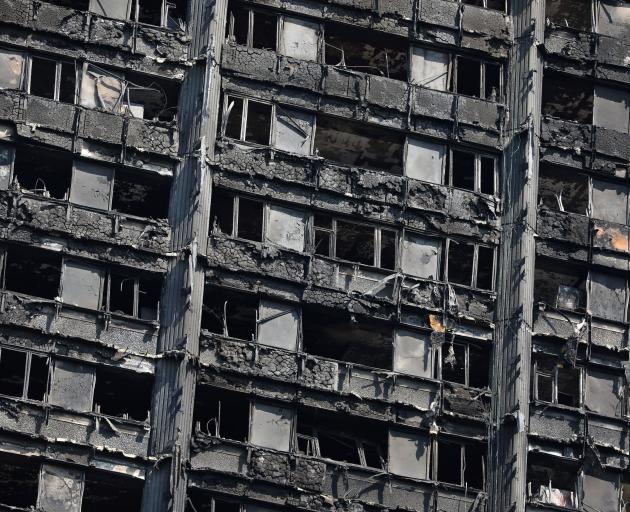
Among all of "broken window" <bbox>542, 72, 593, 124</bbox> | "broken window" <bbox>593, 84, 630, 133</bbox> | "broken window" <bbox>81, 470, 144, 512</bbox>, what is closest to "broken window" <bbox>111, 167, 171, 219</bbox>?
"broken window" <bbox>81, 470, 144, 512</bbox>

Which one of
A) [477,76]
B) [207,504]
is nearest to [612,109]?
[477,76]

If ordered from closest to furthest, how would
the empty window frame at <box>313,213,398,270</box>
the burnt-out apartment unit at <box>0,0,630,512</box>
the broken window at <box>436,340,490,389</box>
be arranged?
the burnt-out apartment unit at <box>0,0,630,512</box>
the broken window at <box>436,340,490,389</box>
the empty window frame at <box>313,213,398,270</box>

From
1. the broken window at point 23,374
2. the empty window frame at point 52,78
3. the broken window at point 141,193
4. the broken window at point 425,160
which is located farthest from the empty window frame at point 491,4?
the broken window at point 23,374

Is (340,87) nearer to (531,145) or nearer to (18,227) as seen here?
(531,145)

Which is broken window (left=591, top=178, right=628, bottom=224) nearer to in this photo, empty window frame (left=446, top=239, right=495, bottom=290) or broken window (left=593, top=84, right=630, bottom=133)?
broken window (left=593, top=84, right=630, bottom=133)

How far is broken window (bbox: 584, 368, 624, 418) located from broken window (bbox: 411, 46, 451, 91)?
34.3 feet

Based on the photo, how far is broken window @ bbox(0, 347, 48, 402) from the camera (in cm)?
6372

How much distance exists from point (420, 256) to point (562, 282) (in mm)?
5130

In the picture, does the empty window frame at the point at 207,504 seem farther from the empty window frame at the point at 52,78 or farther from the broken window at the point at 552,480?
the empty window frame at the point at 52,78

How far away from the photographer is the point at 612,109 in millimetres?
A: 72375

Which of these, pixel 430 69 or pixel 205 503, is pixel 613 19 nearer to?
pixel 430 69

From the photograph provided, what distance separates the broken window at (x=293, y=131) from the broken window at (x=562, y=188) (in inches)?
308

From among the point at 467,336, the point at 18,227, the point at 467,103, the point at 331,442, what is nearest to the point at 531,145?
the point at 467,103

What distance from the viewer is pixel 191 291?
65.2 m
